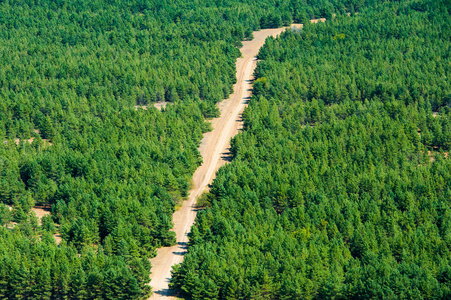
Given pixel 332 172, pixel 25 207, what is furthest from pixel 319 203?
pixel 25 207

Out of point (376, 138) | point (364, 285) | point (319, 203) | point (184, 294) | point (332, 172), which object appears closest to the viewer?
point (364, 285)

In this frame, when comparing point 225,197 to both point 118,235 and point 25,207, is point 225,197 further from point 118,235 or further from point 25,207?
point 25,207

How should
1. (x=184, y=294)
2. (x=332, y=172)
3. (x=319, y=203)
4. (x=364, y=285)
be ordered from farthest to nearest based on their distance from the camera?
(x=332, y=172)
(x=319, y=203)
(x=184, y=294)
(x=364, y=285)

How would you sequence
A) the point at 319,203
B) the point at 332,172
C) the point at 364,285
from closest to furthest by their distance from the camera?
1. the point at 364,285
2. the point at 319,203
3. the point at 332,172

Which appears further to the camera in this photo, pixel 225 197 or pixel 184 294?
pixel 225 197

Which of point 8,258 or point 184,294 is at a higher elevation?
point 8,258

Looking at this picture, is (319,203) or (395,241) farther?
(319,203)

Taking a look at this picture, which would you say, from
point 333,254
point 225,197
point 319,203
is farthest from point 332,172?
point 333,254

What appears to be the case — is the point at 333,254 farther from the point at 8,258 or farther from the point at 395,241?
the point at 8,258

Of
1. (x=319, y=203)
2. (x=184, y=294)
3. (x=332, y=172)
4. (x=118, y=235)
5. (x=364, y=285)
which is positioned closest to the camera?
(x=364, y=285)
